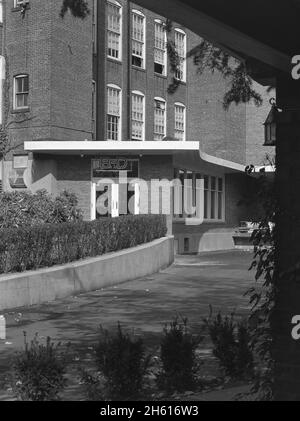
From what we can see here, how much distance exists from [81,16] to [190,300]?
302 inches

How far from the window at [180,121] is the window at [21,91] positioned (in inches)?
390

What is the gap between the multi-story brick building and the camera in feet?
81.7

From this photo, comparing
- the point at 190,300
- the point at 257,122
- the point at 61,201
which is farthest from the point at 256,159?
the point at 190,300

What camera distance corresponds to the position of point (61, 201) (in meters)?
21.0

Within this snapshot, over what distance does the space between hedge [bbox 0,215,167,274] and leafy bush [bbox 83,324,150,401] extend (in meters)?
7.12

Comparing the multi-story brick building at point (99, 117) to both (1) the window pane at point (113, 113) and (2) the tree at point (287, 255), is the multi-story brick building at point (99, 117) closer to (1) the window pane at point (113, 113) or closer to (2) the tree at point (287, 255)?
(1) the window pane at point (113, 113)

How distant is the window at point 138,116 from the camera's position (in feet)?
104

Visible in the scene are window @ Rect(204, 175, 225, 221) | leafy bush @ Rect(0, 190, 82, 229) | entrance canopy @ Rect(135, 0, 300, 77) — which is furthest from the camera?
window @ Rect(204, 175, 225, 221)

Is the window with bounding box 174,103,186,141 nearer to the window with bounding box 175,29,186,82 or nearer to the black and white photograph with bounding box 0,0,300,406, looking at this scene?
the black and white photograph with bounding box 0,0,300,406

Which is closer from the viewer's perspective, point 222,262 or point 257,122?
point 222,262

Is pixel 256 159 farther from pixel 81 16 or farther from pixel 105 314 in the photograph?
pixel 81 16

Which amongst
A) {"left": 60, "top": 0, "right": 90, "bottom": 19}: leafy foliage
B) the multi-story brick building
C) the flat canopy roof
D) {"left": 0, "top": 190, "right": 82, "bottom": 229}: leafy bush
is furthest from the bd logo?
the multi-story brick building

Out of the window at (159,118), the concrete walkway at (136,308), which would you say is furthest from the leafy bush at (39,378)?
the window at (159,118)

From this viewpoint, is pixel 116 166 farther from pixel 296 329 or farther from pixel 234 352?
pixel 296 329
